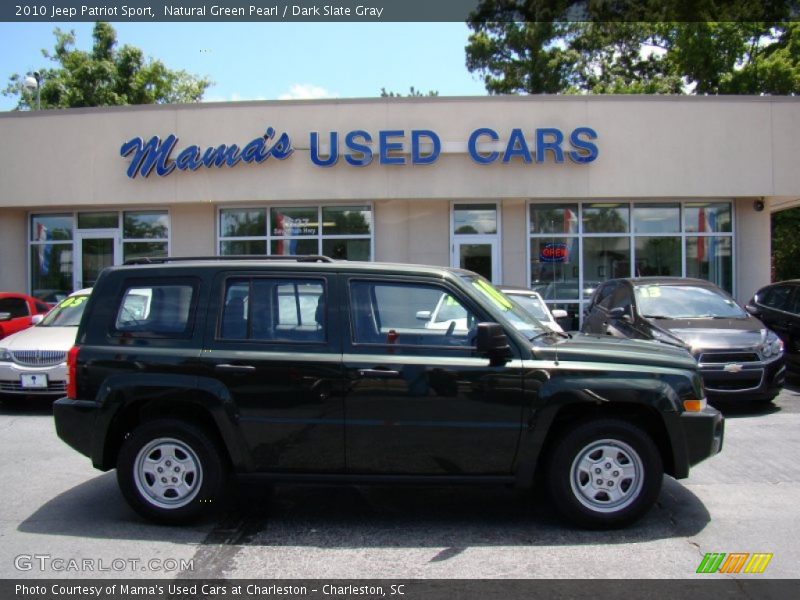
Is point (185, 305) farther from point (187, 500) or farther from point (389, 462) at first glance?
point (389, 462)

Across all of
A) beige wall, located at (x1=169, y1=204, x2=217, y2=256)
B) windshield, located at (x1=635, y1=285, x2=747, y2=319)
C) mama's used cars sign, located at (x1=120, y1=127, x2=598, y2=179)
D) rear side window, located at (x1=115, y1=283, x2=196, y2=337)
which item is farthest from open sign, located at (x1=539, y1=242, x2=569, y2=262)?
rear side window, located at (x1=115, y1=283, x2=196, y2=337)

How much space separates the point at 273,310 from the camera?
4.79 m

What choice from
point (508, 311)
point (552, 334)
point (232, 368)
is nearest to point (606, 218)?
point (552, 334)

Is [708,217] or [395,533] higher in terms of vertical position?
[708,217]

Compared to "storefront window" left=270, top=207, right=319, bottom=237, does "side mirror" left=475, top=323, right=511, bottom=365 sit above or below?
below

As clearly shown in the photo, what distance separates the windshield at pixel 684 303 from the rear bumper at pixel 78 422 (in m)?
7.35

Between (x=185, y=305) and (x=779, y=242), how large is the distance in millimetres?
26190

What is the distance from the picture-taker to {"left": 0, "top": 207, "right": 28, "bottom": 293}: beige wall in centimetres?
1619

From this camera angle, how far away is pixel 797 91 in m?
21.3

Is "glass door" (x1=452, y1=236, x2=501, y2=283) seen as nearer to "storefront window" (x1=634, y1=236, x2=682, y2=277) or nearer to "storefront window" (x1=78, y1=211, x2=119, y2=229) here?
"storefront window" (x1=634, y1=236, x2=682, y2=277)

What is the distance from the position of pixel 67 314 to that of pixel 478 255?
28.4ft

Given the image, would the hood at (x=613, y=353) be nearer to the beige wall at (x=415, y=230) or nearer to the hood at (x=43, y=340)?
the hood at (x=43, y=340)

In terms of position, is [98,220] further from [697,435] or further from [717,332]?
[697,435]
